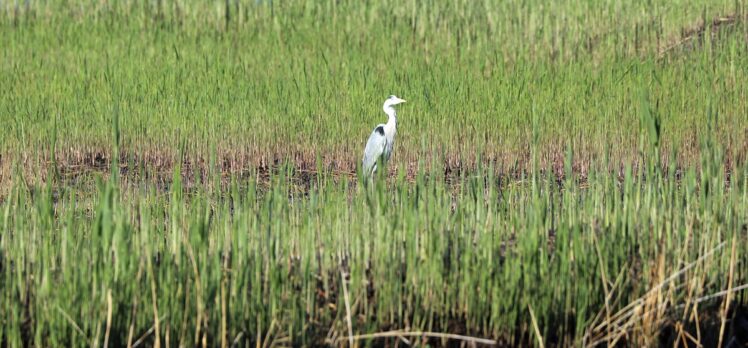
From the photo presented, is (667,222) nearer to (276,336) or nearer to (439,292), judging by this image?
(439,292)

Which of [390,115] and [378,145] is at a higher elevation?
[390,115]

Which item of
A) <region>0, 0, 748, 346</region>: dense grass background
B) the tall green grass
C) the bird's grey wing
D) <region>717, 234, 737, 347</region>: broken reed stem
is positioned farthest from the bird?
<region>717, 234, 737, 347</region>: broken reed stem

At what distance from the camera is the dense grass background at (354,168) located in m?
3.91

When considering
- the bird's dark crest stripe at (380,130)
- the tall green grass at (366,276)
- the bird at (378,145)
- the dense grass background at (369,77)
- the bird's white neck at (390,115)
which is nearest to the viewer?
the tall green grass at (366,276)

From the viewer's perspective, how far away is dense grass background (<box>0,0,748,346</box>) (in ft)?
12.8

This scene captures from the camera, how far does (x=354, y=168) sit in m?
8.16

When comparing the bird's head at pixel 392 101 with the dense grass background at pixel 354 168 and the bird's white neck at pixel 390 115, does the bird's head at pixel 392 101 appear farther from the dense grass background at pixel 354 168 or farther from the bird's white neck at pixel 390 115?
the dense grass background at pixel 354 168

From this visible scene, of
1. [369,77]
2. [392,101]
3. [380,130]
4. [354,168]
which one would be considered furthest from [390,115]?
[369,77]

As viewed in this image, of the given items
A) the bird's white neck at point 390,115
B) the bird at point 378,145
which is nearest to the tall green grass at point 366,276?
the bird at point 378,145

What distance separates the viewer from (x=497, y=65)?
31.5ft

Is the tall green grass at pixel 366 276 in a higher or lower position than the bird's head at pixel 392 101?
lower

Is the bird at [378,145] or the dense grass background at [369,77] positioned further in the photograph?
the dense grass background at [369,77]

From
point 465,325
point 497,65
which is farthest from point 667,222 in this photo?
point 497,65

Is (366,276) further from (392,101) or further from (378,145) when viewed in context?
(392,101)
